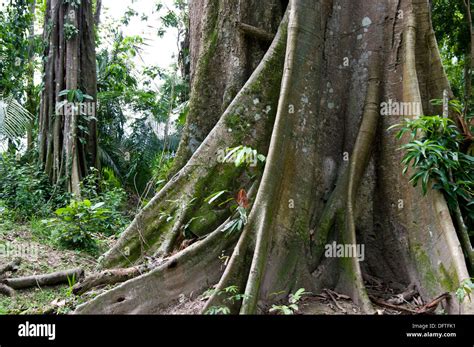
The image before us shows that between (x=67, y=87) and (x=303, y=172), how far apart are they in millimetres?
6224

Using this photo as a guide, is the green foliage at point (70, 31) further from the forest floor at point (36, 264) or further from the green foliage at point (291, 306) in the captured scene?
the green foliage at point (291, 306)

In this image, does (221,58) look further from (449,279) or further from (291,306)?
(449,279)

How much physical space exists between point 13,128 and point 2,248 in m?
3.25

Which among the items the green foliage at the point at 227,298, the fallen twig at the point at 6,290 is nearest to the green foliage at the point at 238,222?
the green foliage at the point at 227,298

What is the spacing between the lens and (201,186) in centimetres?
481

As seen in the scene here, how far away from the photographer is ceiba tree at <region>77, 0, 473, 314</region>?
4195 mm

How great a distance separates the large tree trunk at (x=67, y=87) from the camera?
8.88 m

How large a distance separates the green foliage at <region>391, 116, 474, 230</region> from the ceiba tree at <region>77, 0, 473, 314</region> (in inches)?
7.0

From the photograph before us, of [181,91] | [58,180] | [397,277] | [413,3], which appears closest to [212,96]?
[413,3]

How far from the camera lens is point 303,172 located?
462 centimetres

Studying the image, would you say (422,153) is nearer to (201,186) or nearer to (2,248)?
(201,186)

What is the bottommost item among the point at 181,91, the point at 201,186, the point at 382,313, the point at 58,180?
the point at 382,313

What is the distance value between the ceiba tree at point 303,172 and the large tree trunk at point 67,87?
4155 millimetres

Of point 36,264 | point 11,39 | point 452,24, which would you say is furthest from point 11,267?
point 452,24
